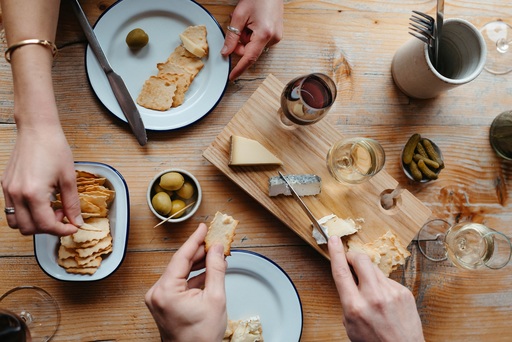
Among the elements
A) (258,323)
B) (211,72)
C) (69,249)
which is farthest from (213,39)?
(258,323)

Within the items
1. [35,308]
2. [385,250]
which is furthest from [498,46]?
[35,308]

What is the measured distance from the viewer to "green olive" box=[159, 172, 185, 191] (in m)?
1.02

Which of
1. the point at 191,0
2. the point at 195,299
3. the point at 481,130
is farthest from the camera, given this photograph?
the point at 481,130

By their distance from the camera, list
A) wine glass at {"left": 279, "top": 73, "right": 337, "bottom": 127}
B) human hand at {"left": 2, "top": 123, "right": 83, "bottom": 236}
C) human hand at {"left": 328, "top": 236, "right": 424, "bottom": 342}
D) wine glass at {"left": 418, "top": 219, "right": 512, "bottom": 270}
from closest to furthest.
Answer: human hand at {"left": 2, "top": 123, "right": 83, "bottom": 236} < human hand at {"left": 328, "top": 236, "right": 424, "bottom": 342} < wine glass at {"left": 279, "top": 73, "right": 337, "bottom": 127} < wine glass at {"left": 418, "top": 219, "right": 512, "bottom": 270}

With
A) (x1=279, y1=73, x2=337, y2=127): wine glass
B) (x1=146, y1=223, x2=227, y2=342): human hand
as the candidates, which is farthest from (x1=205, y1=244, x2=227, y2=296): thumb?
(x1=279, y1=73, x2=337, y2=127): wine glass

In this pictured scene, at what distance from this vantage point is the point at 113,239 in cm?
99

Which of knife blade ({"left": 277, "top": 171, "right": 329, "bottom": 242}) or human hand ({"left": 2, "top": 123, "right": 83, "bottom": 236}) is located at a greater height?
human hand ({"left": 2, "top": 123, "right": 83, "bottom": 236})

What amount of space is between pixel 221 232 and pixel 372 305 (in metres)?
0.36

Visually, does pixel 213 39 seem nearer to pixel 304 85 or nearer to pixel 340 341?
pixel 304 85

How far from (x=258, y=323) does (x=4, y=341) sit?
531 mm

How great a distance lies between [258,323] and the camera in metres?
1.04

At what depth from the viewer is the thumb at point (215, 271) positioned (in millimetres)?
854

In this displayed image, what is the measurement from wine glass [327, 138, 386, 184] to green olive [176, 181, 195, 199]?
0.34 meters

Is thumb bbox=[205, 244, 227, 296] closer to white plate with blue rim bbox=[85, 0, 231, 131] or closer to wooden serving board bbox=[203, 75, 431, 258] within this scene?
wooden serving board bbox=[203, 75, 431, 258]
